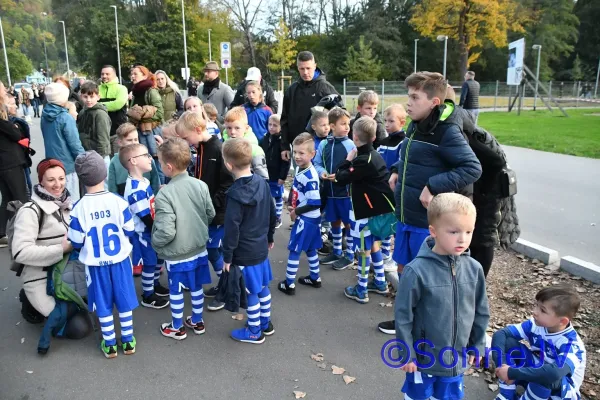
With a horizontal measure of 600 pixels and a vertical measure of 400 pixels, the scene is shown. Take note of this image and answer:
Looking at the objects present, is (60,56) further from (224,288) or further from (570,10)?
(224,288)

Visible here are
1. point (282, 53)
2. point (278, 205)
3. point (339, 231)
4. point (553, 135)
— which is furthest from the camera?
point (282, 53)

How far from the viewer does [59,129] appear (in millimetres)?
6301

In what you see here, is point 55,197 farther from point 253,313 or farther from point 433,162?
point 433,162

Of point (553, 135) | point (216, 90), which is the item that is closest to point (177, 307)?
point (216, 90)

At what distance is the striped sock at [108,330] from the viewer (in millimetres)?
3807

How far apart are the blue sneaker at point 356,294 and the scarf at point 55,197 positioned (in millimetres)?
2784

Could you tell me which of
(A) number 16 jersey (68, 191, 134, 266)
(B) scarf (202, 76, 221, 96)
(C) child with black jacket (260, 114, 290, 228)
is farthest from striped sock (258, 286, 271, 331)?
(B) scarf (202, 76, 221, 96)

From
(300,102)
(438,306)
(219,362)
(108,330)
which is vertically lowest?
(219,362)

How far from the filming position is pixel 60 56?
89.8 m

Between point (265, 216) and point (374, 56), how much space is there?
56.0m

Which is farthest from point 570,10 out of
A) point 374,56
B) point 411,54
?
point 374,56

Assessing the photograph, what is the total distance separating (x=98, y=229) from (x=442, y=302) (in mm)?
2577

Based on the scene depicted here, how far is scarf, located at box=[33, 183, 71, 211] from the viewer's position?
163 inches

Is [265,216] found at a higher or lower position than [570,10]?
lower
